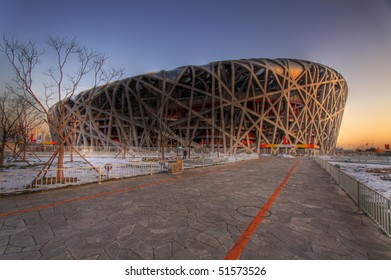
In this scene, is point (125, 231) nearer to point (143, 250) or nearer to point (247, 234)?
point (143, 250)

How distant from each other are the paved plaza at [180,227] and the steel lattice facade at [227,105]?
1366 inches

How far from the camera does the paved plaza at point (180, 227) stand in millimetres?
2926

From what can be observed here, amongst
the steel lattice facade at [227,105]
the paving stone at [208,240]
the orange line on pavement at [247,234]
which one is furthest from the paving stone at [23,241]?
the steel lattice facade at [227,105]

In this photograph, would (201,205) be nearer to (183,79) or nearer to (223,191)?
(223,191)

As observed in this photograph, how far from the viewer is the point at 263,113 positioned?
143 feet

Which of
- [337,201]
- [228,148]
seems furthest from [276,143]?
[337,201]

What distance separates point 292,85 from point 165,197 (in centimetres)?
4809

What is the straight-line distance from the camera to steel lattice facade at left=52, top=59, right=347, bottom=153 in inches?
1697

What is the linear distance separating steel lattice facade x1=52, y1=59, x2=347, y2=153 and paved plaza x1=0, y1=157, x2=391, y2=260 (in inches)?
1366

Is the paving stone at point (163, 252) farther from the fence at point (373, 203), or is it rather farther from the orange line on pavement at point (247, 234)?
the fence at point (373, 203)

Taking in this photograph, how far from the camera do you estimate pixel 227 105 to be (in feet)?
140

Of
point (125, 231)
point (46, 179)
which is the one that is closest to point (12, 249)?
point (125, 231)

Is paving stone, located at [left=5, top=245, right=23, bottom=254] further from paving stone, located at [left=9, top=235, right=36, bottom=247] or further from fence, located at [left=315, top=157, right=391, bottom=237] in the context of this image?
fence, located at [left=315, top=157, right=391, bottom=237]

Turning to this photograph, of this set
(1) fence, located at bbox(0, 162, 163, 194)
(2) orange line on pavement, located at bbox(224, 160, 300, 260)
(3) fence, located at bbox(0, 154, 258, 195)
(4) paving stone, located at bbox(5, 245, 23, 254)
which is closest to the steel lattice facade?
(3) fence, located at bbox(0, 154, 258, 195)
